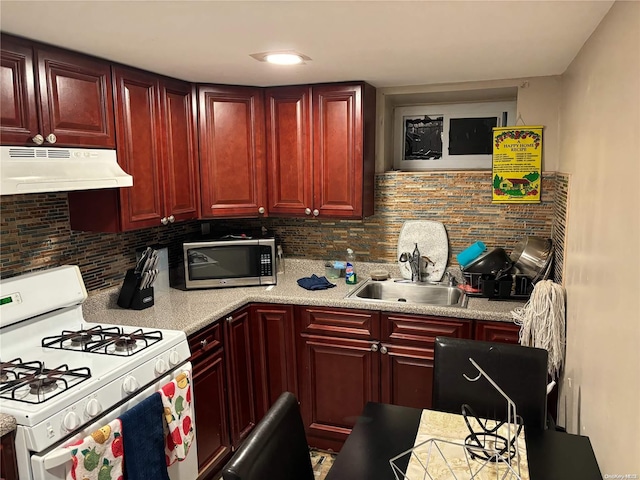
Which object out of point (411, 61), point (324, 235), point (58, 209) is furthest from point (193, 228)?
point (411, 61)

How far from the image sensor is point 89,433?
1.66 m

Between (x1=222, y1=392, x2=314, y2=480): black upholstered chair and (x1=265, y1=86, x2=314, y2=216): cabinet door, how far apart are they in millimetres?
1614

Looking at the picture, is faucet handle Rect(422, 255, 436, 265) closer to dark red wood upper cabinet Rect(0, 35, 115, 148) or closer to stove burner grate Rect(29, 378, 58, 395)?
dark red wood upper cabinet Rect(0, 35, 115, 148)

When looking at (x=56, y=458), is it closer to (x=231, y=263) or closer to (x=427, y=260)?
(x=231, y=263)

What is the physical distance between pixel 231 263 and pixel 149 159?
79 centimetres

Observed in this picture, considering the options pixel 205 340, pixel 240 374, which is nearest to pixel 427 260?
pixel 240 374

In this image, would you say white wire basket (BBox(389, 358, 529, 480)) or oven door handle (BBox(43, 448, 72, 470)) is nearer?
white wire basket (BBox(389, 358, 529, 480))

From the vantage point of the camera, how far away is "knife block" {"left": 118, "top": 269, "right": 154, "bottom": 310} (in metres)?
2.55

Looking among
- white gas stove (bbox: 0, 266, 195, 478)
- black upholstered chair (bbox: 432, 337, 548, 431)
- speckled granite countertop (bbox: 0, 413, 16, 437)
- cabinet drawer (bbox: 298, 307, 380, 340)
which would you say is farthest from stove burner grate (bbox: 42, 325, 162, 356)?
black upholstered chair (bbox: 432, 337, 548, 431)

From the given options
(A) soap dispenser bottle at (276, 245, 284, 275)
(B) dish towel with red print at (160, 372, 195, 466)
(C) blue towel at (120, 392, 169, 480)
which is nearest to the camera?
(C) blue towel at (120, 392, 169, 480)

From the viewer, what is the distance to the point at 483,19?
5.53 ft

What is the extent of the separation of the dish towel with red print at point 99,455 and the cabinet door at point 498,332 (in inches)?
66.3

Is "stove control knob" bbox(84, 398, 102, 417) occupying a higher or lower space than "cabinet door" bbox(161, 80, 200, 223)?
lower

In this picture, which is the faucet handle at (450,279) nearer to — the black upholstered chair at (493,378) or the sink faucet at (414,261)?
the sink faucet at (414,261)
